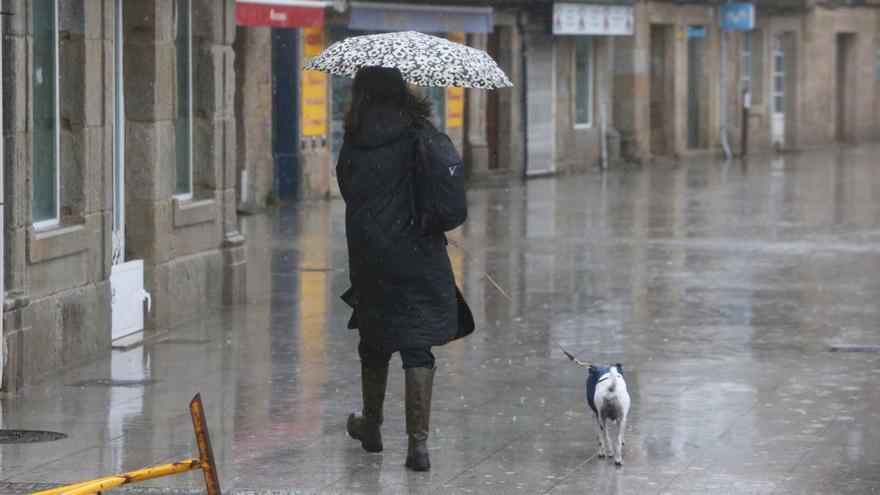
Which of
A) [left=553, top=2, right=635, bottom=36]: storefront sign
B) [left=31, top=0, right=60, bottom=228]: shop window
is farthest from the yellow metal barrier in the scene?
[left=553, top=2, right=635, bottom=36]: storefront sign

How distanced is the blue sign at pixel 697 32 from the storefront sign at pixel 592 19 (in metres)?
3.94

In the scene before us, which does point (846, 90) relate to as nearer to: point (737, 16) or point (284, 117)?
point (737, 16)

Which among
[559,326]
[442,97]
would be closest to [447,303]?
[559,326]

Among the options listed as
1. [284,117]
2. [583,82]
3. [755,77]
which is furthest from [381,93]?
[755,77]

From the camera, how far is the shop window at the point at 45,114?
10.7 meters

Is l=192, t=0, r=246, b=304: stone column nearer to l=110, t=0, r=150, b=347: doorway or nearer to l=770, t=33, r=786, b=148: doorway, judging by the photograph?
l=110, t=0, r=150, b=347: doorway

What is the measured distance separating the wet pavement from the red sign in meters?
3.84

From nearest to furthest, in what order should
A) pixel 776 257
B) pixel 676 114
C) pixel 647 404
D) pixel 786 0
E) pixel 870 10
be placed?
pixel 647 404 → pixel 776 257 → pixel 676 114 → pixel 786 0 → pixel 870 10

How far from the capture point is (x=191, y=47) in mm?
13242

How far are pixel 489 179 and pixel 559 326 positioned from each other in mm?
17838

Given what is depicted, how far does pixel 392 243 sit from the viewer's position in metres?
8.05

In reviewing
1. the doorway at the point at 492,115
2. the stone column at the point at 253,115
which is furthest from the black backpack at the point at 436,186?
the doorway at the point at 492,115

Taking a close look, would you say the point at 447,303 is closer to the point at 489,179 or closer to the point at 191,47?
the point at 191,47

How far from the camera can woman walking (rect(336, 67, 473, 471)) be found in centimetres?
805
